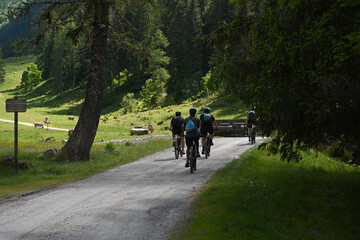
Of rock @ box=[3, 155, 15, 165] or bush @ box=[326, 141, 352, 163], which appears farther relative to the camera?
rock @ box=[3, 155, 15, 165]

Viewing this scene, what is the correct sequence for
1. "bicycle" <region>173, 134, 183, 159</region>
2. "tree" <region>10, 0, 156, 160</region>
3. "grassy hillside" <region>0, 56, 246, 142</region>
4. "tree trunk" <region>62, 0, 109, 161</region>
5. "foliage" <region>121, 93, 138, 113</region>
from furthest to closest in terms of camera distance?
1. "foliage" <region>121, 93, 138, 113</region>
2. "grassy hillside" <region>0, 56, 246, 142</region>
3. "tree trunk" <region>62, 0, 109, 161</region>
4. "bicycle" <region>173, 134, 183, 159</region>
5. "tree" <region>10, 0, 156, 160</region>

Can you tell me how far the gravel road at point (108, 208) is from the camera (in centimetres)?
536

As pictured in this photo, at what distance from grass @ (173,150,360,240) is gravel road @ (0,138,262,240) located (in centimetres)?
53

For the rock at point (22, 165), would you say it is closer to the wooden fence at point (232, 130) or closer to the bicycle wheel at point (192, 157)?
the bicycle wheel at point (192, 157)

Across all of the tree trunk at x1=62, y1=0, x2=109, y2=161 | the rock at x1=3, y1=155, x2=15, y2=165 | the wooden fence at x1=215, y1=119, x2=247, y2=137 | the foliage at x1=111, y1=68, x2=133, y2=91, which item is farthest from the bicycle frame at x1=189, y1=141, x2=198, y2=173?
the foliage at x1=111, y1=68, x2=133, y2=91

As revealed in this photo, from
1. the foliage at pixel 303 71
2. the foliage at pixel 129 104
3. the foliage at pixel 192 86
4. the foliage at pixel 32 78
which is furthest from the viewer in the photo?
the foliage at pixel 32 78

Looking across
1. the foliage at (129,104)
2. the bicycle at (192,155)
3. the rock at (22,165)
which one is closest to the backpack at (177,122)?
the bicycle at (192,155)

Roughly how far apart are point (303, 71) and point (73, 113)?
239ft

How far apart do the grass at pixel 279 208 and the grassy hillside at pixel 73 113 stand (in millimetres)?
22987

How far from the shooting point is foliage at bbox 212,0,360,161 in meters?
5.76

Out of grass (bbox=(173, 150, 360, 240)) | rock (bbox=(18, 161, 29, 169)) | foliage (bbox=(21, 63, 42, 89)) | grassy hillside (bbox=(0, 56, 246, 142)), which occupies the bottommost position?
grass (bbox=(173, 150, 360, 240))

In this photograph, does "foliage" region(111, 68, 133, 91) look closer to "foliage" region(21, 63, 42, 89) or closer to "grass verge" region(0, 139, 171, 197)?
"foliage" region(21, 63, 42, 89)

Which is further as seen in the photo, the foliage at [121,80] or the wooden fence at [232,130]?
the foliage at [121,80]

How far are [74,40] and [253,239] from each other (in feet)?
40.9
